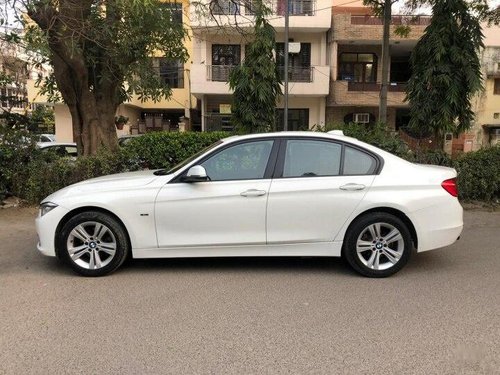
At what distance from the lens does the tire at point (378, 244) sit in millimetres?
5219

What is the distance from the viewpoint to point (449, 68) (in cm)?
1031

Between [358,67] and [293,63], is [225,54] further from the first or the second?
[358,67]

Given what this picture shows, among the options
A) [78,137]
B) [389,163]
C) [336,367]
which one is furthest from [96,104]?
[336,367]

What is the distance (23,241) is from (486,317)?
5931 mm

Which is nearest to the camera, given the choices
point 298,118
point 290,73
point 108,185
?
point 108,185

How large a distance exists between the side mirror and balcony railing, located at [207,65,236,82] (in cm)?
2026

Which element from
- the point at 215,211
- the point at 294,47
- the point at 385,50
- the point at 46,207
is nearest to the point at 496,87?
the point at 294,47

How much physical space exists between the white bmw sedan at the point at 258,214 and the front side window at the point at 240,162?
0.04 feet

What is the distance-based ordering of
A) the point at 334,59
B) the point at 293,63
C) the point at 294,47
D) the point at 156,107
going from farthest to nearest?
the point at 156,107 → the point at 293,63 → the point at 334,59 → the point at 294,47

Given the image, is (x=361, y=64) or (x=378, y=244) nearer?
(x=378, y=244)

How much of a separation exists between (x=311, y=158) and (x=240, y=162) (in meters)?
0.79

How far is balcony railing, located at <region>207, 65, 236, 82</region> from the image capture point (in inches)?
973

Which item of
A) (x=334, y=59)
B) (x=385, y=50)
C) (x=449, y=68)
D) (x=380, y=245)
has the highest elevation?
(x=334, y=59)

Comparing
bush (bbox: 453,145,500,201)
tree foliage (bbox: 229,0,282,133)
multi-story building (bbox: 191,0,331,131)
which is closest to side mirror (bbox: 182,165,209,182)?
bush (bbox: 453,145,500,201)
